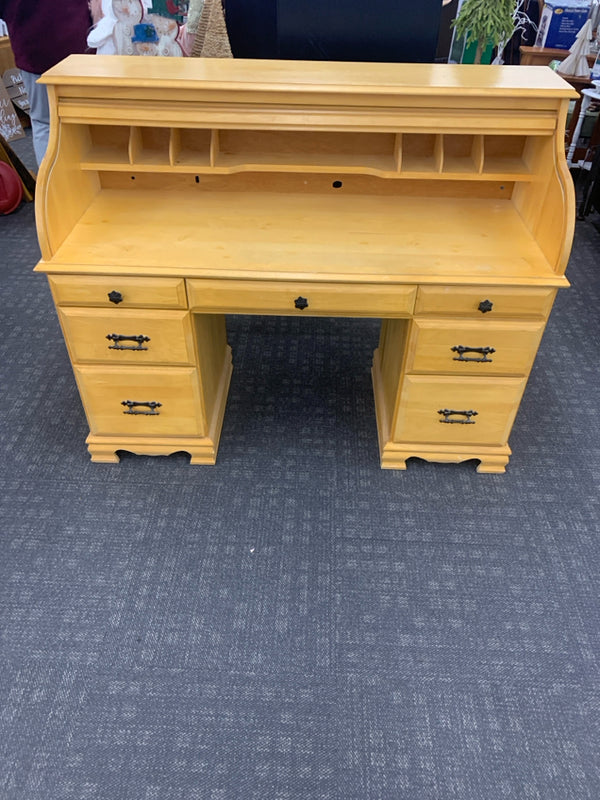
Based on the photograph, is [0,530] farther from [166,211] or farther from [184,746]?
[166,211]

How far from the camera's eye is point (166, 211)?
192 cm

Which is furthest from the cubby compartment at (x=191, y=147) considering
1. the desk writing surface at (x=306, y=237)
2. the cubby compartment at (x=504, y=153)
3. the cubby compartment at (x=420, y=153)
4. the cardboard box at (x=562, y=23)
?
the cardboard box at (x=562, y=23)

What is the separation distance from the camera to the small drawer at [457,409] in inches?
75.8

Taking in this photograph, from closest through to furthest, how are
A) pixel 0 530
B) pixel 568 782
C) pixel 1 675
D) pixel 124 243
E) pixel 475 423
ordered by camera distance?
pixel 568 782
pixel 1 675
pixel 124 243
pixel 0 530
pixel 475 423

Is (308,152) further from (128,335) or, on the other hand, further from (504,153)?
(128,335)

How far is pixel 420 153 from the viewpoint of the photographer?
1.92 metres

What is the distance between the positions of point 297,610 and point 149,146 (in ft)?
5.25

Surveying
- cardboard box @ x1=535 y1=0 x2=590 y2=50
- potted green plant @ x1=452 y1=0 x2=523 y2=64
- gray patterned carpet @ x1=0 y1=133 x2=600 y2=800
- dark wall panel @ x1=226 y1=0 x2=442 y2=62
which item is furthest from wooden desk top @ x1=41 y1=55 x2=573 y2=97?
cardboard box @ x1=535 y1=0 x2=590 y2=50

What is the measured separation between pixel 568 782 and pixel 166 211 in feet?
6.52

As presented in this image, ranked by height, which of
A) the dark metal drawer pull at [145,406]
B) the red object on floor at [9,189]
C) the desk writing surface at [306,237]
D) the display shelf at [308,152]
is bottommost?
the red object on floor at [9,189]

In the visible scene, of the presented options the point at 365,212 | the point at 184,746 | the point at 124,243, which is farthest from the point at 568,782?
the point at 124,243

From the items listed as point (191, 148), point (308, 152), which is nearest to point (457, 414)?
point (308, 152)

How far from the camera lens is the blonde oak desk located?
1655mm

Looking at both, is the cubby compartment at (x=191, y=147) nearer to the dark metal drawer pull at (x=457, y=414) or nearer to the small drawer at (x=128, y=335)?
the small drawer at (x=128, y=335)
